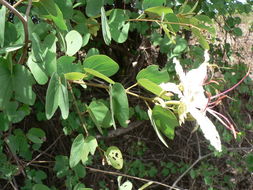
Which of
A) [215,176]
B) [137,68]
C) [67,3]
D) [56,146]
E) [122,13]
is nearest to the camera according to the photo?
[67,3]

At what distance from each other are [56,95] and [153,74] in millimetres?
212

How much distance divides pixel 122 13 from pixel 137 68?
1.18m

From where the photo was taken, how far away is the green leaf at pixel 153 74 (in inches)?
29.4

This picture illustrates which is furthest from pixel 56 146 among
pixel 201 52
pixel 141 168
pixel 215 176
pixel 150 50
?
pixel 215 176

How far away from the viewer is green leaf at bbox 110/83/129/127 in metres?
0.69

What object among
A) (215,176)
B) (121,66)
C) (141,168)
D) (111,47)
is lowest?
(215,176)

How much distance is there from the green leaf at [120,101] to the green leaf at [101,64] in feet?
0.12

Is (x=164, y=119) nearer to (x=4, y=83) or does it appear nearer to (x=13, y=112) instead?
(x=4, y=83)

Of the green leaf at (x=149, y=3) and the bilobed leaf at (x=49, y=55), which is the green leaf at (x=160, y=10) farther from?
the bilobed leaf at (x=49, y=55)

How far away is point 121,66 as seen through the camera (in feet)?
7.14

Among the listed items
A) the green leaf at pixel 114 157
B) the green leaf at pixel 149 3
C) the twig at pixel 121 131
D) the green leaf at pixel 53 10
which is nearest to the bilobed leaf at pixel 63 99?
the green leaf at pixel 53 10

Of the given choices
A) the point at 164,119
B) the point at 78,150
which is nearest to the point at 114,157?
the point at 78,150

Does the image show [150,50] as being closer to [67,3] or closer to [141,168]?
[141,168]

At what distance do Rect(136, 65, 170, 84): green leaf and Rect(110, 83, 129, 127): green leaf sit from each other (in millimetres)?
66
